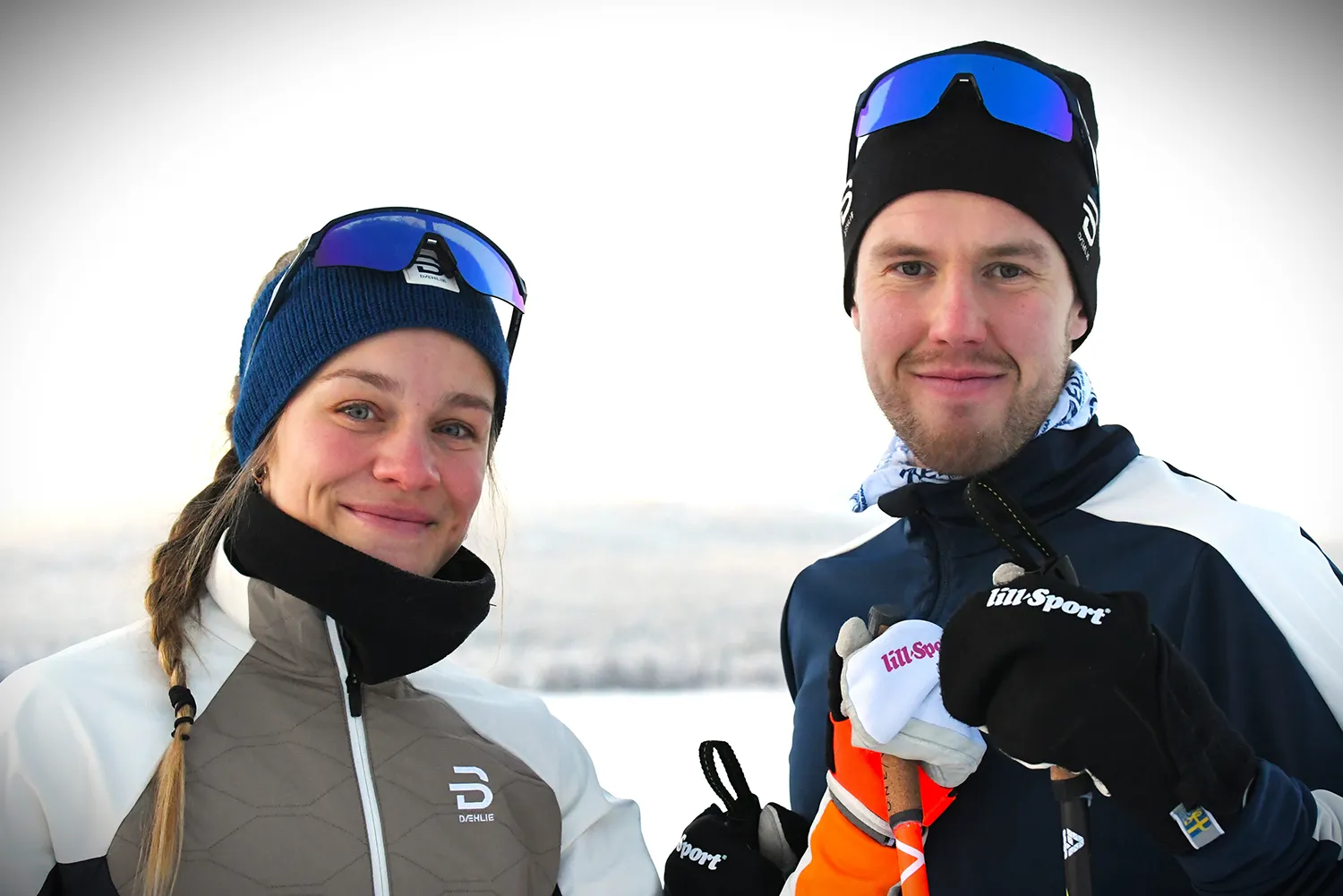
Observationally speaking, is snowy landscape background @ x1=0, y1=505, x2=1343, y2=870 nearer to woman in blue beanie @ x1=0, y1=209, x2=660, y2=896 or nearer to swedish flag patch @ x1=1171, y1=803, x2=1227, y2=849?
woman in blue beanie @ x1=0, y1=209, x2=660, y2=896

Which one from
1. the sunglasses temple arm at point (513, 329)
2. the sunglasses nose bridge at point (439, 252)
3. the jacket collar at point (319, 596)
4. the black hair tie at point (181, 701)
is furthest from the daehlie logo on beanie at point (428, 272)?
the black hair tie at point (181, 701)

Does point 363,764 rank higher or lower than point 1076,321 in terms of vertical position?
lower

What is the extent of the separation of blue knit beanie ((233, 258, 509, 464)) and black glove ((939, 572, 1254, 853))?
866mm

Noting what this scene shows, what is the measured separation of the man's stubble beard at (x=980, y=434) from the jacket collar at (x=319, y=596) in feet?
2.34

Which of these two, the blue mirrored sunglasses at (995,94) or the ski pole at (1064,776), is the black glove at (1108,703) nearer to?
the ski pole at (1064,776)

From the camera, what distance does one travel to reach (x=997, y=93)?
1494 mm

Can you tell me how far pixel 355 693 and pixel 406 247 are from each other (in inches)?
25.6

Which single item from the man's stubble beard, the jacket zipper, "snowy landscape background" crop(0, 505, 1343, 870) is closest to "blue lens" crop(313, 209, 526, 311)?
the jacket zipper

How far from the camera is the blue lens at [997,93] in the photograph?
148 centimetres

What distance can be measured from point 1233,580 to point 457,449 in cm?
106

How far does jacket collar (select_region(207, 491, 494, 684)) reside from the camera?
1.29m

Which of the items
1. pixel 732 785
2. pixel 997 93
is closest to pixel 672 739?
pixel 732 785

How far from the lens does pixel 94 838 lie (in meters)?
1.13

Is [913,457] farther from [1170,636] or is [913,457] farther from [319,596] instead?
[319,596]
